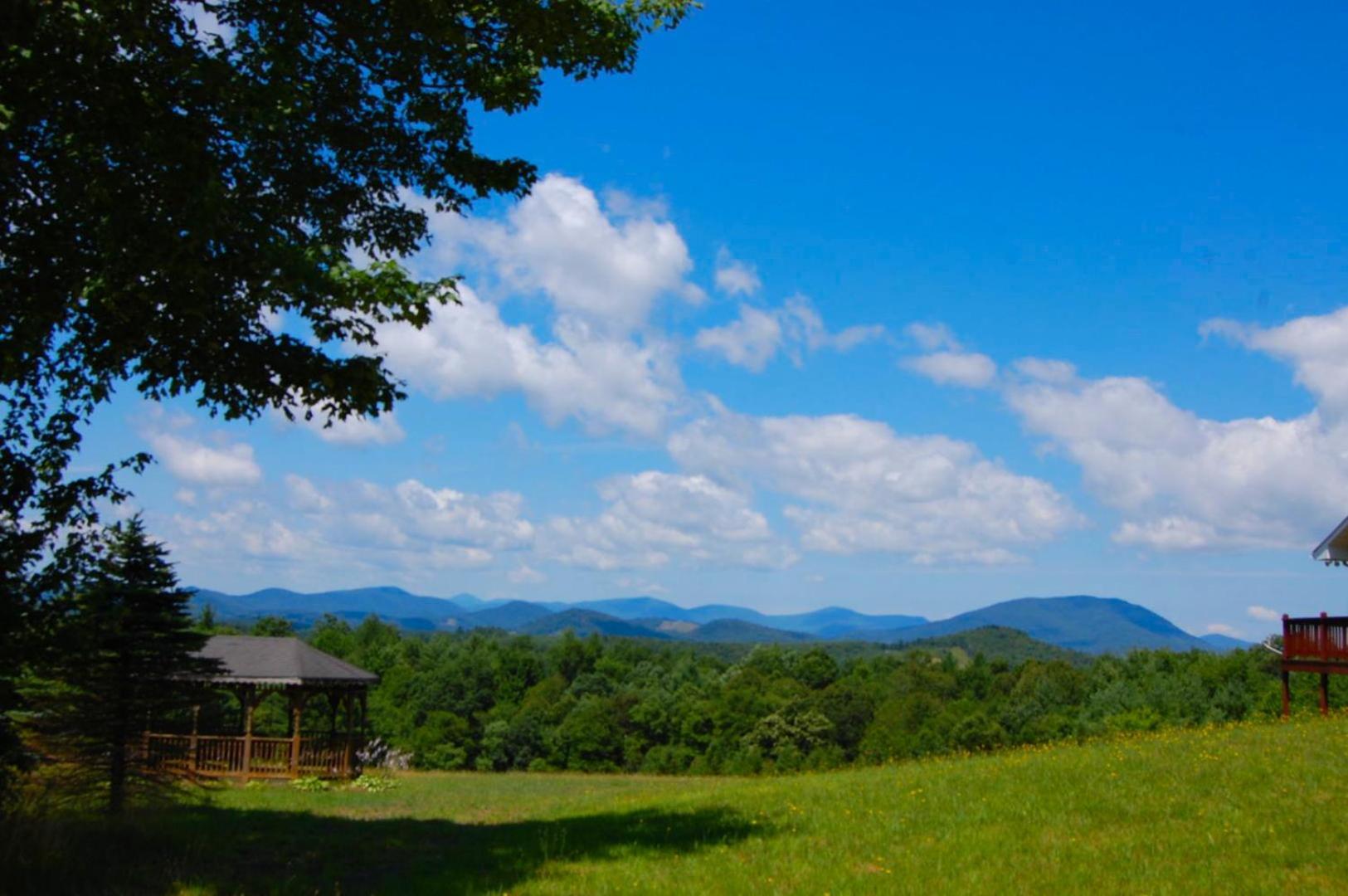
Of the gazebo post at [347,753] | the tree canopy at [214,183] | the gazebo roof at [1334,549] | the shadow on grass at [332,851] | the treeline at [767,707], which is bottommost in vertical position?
the treeline at [767,707]

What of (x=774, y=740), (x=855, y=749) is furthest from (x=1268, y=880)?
(x=855, y=749)

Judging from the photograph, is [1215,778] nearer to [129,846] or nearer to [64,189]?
[129,846]

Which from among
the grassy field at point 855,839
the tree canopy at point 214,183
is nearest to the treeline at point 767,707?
the grassy field at point 855,839

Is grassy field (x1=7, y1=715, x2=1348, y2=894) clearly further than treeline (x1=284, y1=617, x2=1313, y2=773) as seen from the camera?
No

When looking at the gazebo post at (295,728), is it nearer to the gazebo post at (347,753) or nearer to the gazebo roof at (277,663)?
the gazebo roof at (277,663)

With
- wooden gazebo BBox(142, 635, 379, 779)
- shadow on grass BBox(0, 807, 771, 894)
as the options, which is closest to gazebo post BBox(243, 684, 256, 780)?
wooden gazebo BBox(142, 635, 379, 779)

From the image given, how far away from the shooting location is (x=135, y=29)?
7.21m

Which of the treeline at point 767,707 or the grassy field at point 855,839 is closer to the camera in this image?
the grassy field at point 855,839

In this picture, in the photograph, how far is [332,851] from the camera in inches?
462

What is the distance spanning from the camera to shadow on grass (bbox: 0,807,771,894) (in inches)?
352

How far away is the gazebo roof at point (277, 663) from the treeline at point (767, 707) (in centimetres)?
2536

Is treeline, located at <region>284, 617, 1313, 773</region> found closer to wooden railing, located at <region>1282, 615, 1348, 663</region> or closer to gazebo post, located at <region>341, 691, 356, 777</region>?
wooden railing, located at <region>1282, 615, 1348, 663</region>

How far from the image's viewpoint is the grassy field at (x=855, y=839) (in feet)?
28.5

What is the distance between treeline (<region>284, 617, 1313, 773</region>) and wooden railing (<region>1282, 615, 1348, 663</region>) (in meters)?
17.6
